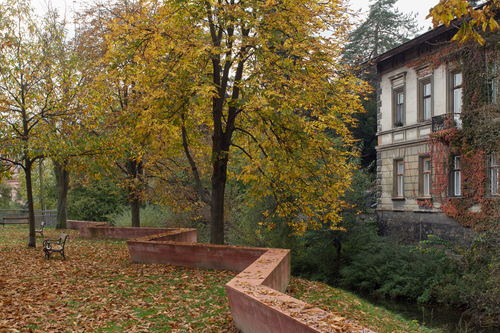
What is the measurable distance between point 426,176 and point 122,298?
1727 centimetres

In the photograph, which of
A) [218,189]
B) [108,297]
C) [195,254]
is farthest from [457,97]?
[108,297]

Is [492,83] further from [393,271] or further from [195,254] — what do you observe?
[195,254]

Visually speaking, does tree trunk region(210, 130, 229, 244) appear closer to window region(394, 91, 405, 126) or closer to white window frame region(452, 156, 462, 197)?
white window frame region(452, 156, 462, 197)

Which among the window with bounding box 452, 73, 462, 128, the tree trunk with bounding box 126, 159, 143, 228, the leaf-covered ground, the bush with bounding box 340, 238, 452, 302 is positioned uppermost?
the window with bounding box 452, 73, 462, 128

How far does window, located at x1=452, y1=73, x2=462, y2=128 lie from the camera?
19.4 m

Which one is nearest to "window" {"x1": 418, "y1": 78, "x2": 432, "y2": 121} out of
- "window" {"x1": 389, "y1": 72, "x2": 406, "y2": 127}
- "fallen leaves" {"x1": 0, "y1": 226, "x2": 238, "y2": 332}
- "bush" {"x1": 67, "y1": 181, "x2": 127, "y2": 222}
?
"window" {"x1": 389, "y1": 72, "x2": 406, "y2": 127}

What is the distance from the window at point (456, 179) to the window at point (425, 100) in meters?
2.90

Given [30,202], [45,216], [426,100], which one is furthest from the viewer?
[45,216]

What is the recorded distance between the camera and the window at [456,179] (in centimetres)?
1959

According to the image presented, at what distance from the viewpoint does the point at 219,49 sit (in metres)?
11.5

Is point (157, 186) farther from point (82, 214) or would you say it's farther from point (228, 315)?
point (82, 214)

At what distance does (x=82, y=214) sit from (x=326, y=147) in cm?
2818

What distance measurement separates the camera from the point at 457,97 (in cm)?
1973

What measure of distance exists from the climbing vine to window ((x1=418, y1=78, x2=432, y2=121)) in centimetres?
165
